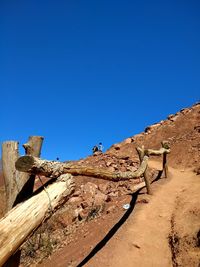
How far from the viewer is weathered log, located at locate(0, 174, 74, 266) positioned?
3.08 metres

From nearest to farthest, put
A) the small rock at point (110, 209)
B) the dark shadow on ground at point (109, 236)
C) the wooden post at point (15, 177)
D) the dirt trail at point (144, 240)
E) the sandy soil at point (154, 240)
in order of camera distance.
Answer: the wooden post at point (15, 177) → the sandy soil at point (154, 240) → the dirt trail at point (144, 240) → the dark shadow on ground at point (109, 236) → the small rock at point (110, 209)

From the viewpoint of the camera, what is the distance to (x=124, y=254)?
6.07 meters

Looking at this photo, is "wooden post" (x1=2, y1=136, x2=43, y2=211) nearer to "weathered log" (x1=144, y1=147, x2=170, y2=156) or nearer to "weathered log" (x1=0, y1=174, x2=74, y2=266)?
"weathered log" (x1=0, y1=174, x2=74, y2=266)

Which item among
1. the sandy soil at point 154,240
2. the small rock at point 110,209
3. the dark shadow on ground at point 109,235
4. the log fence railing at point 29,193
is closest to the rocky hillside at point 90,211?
the small rock at point 110,209

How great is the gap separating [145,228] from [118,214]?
47.1 inches

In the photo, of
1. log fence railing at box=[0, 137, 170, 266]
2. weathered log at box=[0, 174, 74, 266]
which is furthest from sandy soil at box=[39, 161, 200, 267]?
weathered log at box=[0, 174, 74, 266]

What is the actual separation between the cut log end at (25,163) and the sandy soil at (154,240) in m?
3.08

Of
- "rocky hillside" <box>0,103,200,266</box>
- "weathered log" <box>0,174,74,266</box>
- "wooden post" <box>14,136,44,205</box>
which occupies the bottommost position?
"rocky hillside" <box>0,103,200,266</box>

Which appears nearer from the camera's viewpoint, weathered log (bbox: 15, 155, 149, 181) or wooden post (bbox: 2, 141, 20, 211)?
weathered log (bbox: 15, 155, 149, 181)

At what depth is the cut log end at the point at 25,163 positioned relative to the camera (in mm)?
3761

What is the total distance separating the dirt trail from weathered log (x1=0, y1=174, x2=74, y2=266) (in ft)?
8.51

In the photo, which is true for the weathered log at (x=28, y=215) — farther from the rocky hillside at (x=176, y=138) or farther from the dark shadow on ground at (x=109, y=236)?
the rocky hillside at (x=176, y=138)

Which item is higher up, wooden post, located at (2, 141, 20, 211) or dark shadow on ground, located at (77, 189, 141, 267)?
wooden post, located at (2, 141, 20, 211)

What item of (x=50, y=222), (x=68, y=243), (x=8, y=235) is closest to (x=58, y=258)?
(x=68, y=243)
